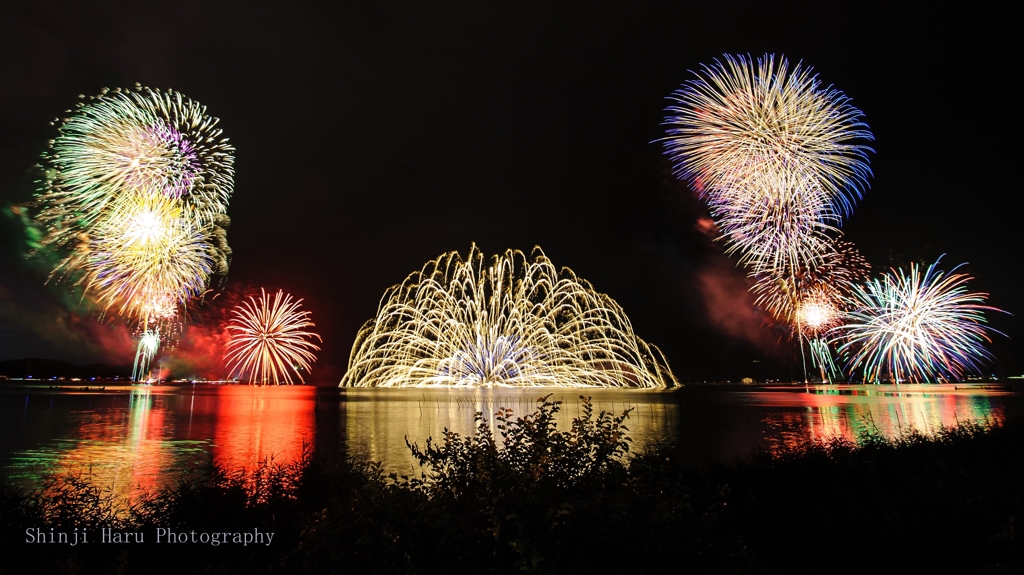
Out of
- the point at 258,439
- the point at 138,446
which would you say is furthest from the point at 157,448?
the point at 258,439

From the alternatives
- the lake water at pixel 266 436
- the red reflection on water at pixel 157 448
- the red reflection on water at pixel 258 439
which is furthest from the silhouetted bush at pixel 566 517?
the red reflection on water at pixel 258 439

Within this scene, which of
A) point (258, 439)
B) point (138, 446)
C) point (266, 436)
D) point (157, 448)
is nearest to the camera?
point (157, 448)

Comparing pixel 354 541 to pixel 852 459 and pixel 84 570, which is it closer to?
pixel 84 570

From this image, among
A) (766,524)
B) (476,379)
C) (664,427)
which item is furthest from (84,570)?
(476,379)

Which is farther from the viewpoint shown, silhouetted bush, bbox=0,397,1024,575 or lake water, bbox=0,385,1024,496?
lake water, bbox=0,385,1024,496

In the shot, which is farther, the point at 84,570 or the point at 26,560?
the point at 84,570

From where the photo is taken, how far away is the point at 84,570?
7582 millimetres

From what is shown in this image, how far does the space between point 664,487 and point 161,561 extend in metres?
7.40

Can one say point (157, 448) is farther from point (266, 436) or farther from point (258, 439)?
point (266, 436)

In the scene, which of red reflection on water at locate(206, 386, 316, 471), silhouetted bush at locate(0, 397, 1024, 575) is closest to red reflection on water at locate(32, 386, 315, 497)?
red reflection on water at locate(206, 386, 316, 471)

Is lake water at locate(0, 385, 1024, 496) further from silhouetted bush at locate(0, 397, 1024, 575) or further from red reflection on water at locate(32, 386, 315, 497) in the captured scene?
silhouetted bush at locate(0, 397, 1024, 575)

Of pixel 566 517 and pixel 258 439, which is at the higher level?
pixel 566 517

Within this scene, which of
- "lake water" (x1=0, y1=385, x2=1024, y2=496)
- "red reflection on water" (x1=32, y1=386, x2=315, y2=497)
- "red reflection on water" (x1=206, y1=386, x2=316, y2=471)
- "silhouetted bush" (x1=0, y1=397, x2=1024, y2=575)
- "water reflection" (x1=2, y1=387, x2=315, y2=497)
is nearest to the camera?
"silhouetted bush" (x1=0, y1=397, x2=1024, y2=575)

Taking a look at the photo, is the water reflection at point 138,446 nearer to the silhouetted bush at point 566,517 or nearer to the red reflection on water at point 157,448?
the red reflection on water at point 157,448
